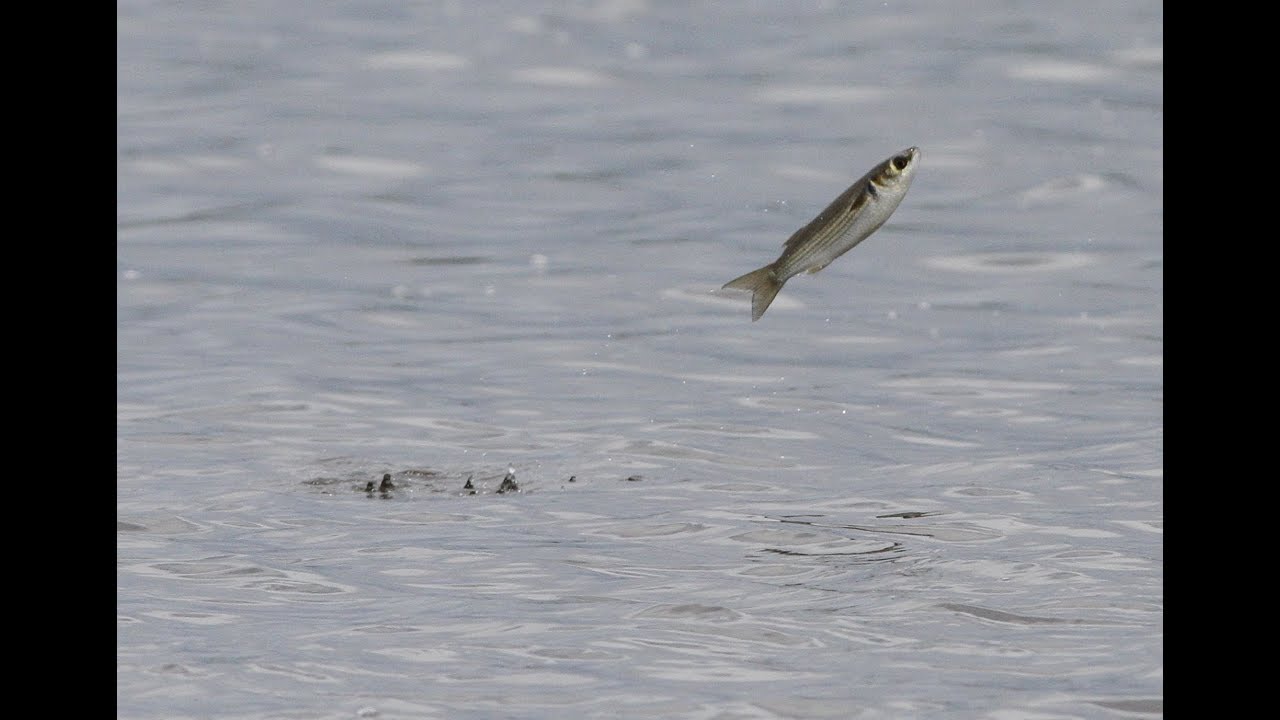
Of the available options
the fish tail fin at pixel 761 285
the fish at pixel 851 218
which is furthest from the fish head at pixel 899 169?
the fish tail fin at pixel 761 285

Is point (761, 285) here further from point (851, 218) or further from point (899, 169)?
point (899, 169)

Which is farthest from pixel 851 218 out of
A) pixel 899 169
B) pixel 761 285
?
pixel 761 285

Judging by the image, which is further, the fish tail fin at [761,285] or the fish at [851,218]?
the fish tail fin at [761,285]

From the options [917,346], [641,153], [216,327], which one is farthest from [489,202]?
[917,346]

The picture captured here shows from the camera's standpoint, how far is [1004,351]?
12961 millimetres

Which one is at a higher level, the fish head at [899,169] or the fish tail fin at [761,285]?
the fish head at [899,169]

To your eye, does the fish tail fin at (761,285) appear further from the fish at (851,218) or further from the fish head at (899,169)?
the fish head at (899,169)

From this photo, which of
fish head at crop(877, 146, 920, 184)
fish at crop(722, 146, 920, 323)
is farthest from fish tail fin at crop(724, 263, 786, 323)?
fish head at crop(877, 146, 920, 184)

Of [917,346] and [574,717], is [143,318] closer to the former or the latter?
[917,346]

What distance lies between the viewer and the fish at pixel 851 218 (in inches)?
328

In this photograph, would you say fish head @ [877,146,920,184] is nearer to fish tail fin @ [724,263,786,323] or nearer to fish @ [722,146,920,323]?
fish @ [722,146,920,323]

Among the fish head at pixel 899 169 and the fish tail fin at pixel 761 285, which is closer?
the fish head at pixel 899 169

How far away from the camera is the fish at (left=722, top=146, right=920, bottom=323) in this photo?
8336 mm

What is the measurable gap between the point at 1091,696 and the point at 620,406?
550 centimetres
